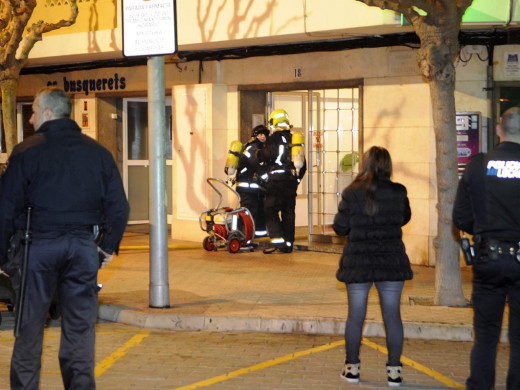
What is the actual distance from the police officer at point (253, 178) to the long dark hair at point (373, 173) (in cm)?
726

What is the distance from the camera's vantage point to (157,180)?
9.59 metres

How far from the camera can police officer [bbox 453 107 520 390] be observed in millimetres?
5742

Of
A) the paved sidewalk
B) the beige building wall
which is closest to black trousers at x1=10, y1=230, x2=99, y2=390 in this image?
the paved sidewalk

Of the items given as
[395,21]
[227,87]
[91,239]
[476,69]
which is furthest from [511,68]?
[91,239]

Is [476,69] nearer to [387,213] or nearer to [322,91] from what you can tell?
[322,91]

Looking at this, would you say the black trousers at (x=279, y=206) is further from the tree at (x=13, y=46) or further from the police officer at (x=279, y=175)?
the tree at (x=13, y=46)

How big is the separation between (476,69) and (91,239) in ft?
28.3

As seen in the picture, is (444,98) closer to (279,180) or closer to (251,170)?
(279,180)

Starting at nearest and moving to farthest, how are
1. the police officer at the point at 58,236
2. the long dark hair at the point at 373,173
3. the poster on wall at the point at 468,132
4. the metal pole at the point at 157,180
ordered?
the police officer at the point at 58,236
the long dark hair at the point at 373,173
the metal pole at the point at 157,180
the poster on wall at the point at 468,132

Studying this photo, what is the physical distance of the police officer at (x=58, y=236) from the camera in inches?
212

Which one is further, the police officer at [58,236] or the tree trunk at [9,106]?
the tree trunk at [9,106]

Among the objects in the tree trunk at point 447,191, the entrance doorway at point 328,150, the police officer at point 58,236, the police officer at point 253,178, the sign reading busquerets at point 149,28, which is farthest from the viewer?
the entrance doorway at point 328,150

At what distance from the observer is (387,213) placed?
22.1ft

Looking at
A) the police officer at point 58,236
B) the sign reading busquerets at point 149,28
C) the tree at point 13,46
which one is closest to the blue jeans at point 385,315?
the police officer at point 58,236
